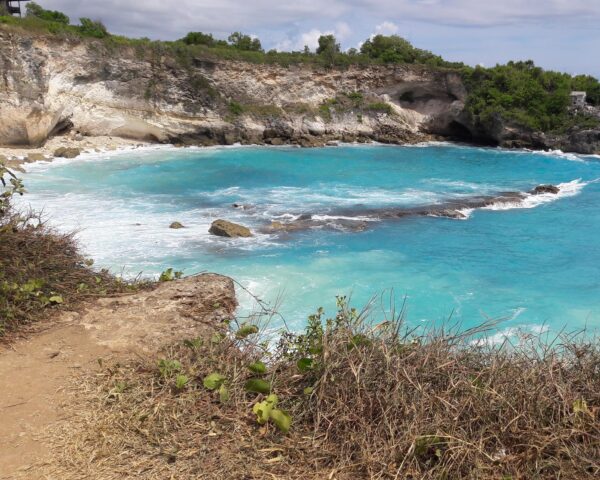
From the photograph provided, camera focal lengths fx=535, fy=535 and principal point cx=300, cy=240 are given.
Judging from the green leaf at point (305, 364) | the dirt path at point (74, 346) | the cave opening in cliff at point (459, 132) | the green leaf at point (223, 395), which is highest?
the cave opening in cliff at point (459, 132)

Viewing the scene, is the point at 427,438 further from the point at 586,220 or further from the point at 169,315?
the point at 586,220

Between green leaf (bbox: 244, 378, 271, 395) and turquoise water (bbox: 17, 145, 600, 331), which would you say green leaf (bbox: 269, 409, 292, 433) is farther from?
turquoise water (bbox: 17, 145, 600, 331)

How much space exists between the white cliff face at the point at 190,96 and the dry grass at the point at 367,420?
106ft

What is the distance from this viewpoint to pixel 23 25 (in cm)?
3572

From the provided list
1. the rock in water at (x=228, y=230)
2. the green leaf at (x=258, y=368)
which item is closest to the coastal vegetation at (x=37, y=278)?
the green leaf at (x=258, y=368)

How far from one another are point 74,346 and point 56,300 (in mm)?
1015

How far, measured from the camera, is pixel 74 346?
5.68 metres

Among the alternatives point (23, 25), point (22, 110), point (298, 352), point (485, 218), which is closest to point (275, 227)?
point (485, 218)

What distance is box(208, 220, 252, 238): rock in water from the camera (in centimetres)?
1769

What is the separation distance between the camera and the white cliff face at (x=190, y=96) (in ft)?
111

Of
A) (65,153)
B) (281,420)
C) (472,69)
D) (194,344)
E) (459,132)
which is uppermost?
(472,69)

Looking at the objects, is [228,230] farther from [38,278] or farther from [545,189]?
[545,189]

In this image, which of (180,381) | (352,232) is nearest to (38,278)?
(180,381)

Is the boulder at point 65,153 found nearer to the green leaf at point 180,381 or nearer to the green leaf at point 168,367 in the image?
the green leaf at point 168,367
